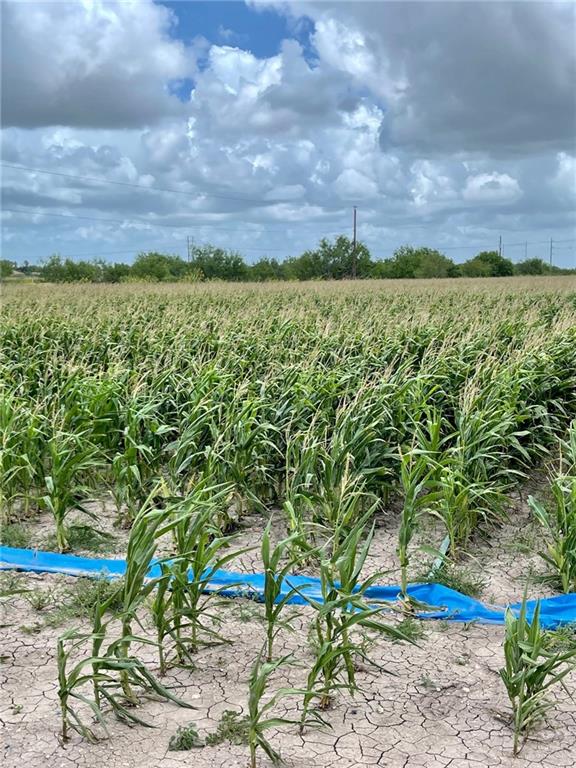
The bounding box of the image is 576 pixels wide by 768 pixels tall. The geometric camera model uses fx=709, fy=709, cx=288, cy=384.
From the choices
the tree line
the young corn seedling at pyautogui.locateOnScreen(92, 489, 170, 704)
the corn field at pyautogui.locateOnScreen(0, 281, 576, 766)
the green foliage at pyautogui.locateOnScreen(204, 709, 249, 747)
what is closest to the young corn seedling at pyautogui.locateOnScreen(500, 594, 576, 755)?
the corn field at pyautogui.locateOnScreen(0, 281, 576, 766)

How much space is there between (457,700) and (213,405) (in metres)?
3.69

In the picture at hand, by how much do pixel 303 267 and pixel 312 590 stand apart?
7704 cm

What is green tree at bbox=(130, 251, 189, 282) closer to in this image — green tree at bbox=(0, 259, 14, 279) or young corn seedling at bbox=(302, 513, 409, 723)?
green tree at bbox=(0, 259, 14, 279)

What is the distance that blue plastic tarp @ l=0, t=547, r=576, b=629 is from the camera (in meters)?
3.78

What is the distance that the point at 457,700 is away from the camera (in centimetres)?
305

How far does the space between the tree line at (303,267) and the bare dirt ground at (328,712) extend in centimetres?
5942

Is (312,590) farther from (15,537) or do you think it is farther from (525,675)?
(15,537)

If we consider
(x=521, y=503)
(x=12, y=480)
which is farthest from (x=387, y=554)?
(x=12, y=480)

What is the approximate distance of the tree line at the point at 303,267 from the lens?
68.8m

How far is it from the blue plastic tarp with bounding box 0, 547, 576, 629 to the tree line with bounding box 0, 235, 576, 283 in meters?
58.4

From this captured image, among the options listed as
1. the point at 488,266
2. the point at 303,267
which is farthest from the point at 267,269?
the point at 488,266

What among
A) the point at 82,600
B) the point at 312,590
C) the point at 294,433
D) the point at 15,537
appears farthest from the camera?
the point at 294,433

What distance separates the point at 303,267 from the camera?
7975 centimetres

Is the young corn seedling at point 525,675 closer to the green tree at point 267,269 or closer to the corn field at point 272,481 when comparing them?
the corn field at point 272,481
